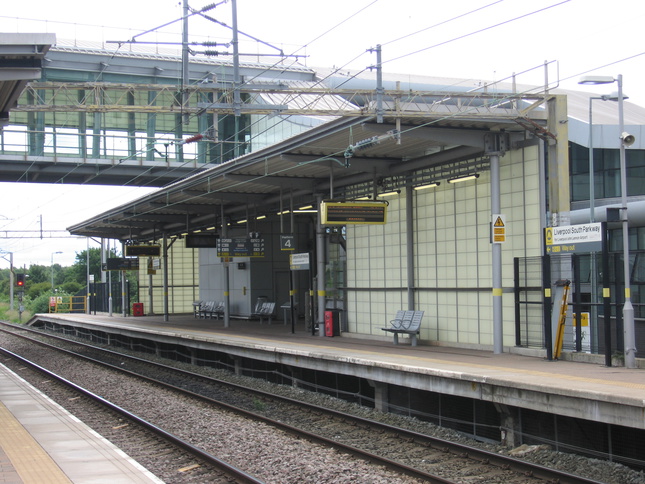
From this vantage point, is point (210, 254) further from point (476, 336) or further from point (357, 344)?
point (476, 336)

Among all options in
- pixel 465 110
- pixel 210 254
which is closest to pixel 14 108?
pixel 465 110

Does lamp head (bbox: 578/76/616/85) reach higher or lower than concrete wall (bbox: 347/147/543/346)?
higher

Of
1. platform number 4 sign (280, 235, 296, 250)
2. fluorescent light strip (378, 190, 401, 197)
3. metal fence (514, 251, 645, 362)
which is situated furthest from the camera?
platform number 4 sign (280, 235, 296, 250)

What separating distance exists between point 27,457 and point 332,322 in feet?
42.4

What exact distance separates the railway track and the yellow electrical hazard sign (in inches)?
192

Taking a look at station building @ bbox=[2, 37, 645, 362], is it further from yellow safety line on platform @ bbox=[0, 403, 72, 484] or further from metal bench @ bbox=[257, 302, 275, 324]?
yellow safety line on platform @ bbox=[0, 403, 72, 484]

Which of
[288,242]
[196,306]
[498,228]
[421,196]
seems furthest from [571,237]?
[196,306]

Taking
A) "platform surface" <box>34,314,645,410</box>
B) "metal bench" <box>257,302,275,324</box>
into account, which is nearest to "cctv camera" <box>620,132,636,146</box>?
"platform surface" <box>34,314,645,410</box>

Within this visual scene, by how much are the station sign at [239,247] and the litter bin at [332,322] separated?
5771 mm

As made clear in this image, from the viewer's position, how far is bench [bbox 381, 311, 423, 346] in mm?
17766

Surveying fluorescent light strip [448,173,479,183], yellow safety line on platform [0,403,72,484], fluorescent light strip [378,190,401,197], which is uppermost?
fluorescent light strip [448,173,479,183]

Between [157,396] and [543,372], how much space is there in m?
8.07

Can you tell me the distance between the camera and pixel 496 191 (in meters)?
15.3

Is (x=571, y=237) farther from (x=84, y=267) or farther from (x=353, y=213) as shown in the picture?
(x=84, y=267)
